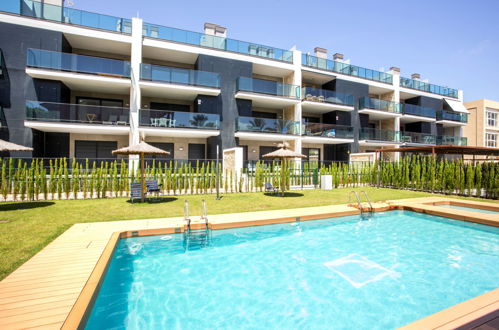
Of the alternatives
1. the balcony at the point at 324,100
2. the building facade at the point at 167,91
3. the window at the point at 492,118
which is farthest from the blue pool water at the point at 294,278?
the window at the point at 492,118

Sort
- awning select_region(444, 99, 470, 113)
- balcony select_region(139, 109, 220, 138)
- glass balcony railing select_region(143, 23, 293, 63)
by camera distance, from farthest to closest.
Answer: awning select_region(444, 99, 470, 113) < glass balcony railing select_region(143, 23, 293, 63) < balcony select_region(139, 109, 220, 138)

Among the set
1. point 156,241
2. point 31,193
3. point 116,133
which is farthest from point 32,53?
point 156,241

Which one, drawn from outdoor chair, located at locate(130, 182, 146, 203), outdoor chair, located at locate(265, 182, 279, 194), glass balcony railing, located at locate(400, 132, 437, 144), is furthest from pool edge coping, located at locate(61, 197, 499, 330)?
glass balcony railing, located at locate(400, 132, 437, 144)

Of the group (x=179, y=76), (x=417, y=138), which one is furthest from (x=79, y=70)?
(x=417, y=138)

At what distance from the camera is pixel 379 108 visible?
24.8 meters

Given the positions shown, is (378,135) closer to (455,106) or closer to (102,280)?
(455,106)

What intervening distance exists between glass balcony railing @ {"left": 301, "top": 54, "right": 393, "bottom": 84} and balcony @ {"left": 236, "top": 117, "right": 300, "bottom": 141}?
22.1 feet

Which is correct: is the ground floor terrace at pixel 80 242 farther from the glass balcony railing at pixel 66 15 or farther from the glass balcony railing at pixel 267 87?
the glass balcony railing at pixel 66 15

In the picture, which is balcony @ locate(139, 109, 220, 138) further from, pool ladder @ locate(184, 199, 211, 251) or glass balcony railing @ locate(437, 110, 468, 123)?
glass balcony railing @ locate(437, 110, 468, 123)

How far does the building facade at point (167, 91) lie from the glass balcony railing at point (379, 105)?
11cm

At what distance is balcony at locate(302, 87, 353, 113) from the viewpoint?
21.6 meters

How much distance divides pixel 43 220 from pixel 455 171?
17843 mm

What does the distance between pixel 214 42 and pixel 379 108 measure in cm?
1718

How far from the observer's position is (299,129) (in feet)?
66.1
